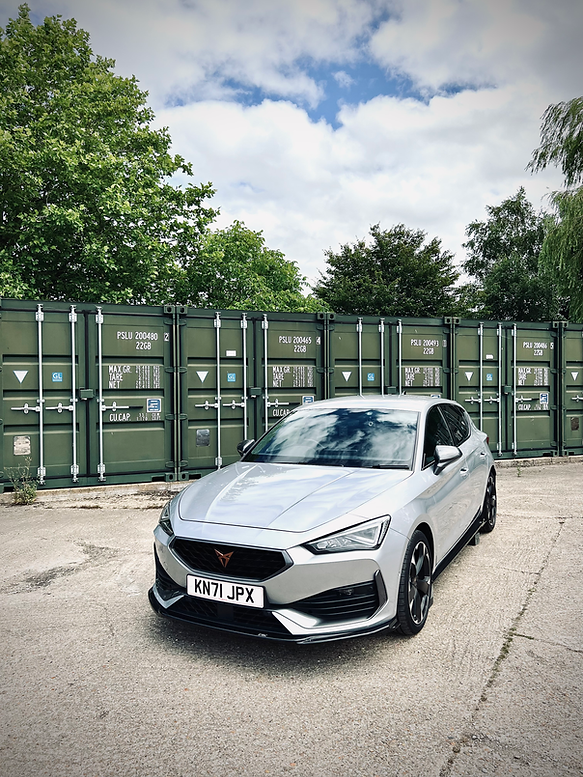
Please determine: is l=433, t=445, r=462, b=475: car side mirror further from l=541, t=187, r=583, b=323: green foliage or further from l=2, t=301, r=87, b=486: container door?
l=541, t=187, r=583, b=323: green foliage

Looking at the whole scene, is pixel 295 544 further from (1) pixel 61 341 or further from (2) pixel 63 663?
(1) pixel 61 341

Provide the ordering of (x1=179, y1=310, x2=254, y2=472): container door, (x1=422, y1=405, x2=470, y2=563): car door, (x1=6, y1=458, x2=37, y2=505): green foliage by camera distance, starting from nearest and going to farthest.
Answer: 1. (x1=422, y1=405, x2=470, y2=563): car door
2. (x1=6, y1=458, x2=37, y2=505): green foliage
3. (x1=179, y1=310, x2=254, y2=472): container door

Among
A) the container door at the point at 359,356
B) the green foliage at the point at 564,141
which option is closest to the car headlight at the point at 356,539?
the container door at the point at 359,356

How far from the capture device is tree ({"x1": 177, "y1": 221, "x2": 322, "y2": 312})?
2183cm

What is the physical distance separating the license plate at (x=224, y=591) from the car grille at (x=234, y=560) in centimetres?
6

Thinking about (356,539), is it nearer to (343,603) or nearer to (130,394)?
(343,603)

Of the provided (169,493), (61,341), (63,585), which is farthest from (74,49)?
(63,585)

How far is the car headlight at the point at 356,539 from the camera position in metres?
3.13

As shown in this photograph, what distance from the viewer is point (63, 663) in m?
3.33

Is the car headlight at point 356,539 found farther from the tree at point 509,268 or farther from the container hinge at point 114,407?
the tree at point 509,268

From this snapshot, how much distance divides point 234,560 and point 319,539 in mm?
483

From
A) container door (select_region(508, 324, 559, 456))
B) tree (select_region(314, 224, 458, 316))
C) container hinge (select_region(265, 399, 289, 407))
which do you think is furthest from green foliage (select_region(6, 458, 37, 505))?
tree (select_region(314, 224, 458, 316))

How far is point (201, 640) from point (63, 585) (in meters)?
1.67

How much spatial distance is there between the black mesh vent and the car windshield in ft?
4.48
